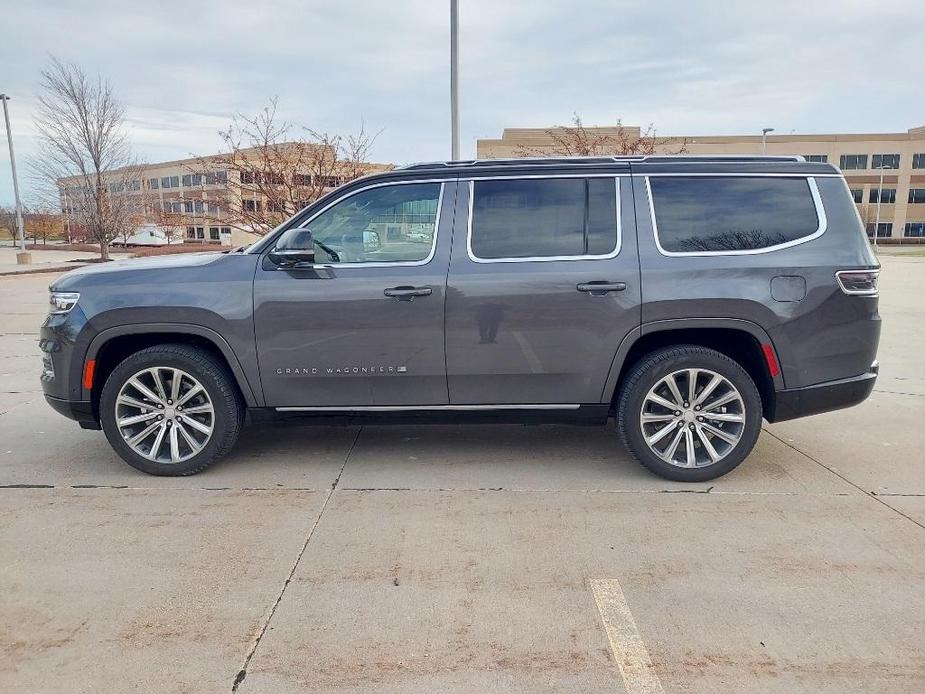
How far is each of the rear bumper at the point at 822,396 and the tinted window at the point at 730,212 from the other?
0.95m

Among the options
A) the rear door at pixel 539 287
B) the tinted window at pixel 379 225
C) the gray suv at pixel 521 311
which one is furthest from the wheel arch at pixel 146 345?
the rear door at pixel 539 287

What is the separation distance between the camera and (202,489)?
4.19 metres

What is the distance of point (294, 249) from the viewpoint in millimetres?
3963

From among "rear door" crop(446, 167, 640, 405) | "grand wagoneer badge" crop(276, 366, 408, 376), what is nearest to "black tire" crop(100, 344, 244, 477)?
"grand wagoneer badge" crop(276, 366, 408, 376)

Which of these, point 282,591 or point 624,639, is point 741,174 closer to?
point 624,639

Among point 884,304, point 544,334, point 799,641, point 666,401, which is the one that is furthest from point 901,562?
point 884,304

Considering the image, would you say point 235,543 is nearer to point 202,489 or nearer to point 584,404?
point 202,489

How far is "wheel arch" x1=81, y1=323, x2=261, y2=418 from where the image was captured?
4133 millimetres

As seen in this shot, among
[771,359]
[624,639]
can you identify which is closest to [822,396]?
[771,359]

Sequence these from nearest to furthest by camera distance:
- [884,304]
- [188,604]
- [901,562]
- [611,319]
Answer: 1. [188,604]
2. [901,562]
3. [611,319]
4. [884,304]

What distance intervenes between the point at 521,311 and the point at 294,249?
4.71 feet

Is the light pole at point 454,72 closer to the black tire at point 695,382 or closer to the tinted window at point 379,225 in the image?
the tinted window at point 379,225

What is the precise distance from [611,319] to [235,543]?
2516mm

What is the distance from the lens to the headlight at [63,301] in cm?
417
